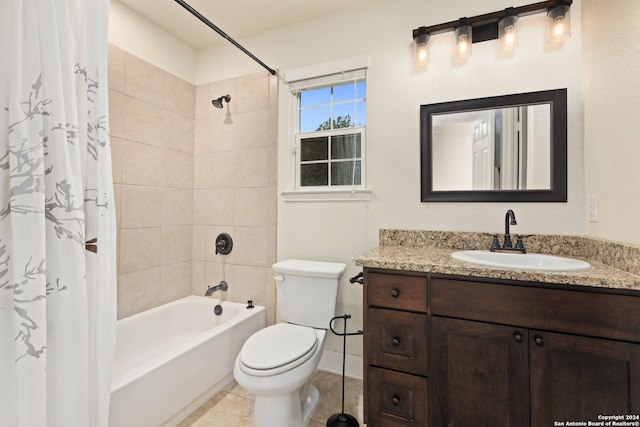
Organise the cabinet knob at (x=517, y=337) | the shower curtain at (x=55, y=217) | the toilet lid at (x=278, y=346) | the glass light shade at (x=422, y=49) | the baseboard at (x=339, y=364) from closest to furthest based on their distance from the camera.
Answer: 1. the shower curtain at (x=55, y=217)
2. the cabinet knob at (x=517, y=337)
3. the toilet lid at (x=278, y=346)
4. the glass light shade at (x=422, y=49)
5. the baseboard at (x=339, y=364)

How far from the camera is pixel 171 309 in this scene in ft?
7.57

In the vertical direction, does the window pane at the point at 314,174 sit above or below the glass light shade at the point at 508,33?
below

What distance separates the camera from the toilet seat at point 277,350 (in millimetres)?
1358

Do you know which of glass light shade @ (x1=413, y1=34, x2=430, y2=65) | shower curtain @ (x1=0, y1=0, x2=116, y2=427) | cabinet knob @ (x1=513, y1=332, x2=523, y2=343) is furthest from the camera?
glass light shade @ (x1=413, y1=34, x2=430, y2=65)

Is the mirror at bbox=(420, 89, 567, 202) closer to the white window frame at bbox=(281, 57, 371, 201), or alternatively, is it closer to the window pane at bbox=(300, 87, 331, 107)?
the white window frame at bbox=(281, 57, 371, 201)

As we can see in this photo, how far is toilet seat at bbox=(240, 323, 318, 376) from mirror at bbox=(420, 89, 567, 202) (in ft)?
3.64

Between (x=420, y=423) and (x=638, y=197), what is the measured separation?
1285 millimetres

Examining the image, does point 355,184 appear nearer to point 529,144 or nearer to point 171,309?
point 529,144

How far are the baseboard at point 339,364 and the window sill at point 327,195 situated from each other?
109 cm

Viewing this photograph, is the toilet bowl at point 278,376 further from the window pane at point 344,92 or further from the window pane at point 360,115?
the window pane at point 344,92

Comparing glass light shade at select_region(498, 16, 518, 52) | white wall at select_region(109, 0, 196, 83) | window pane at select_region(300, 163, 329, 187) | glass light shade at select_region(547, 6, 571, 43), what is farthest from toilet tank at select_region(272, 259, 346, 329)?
white wall at select_region(109, 0, 196, 83)

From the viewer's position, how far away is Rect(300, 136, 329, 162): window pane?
2148 mm

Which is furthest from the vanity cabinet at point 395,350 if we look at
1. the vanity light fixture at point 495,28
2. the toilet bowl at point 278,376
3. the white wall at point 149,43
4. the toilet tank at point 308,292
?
the white wall at point 149,43

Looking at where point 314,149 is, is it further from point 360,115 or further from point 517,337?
point 517,337
